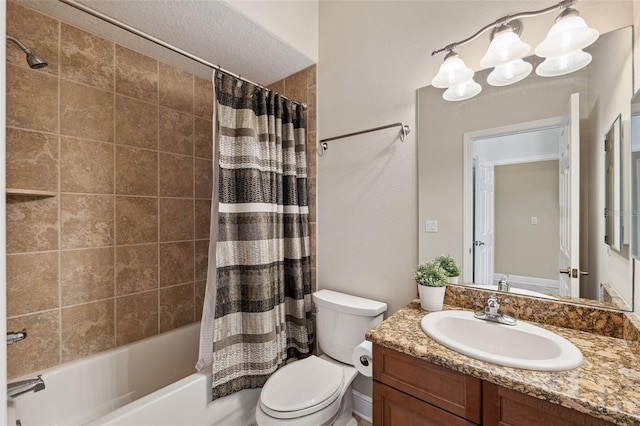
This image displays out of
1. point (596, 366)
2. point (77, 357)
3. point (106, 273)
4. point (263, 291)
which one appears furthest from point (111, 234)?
point (596, 366)

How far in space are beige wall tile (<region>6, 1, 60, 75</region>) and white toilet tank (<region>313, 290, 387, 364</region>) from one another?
200 cm

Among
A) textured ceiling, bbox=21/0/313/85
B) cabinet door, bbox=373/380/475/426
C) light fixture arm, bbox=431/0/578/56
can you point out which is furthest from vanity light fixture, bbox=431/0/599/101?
cabinet door, bbox=373/380/475/426

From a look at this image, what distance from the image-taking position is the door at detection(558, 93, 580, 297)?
1162 millimetres

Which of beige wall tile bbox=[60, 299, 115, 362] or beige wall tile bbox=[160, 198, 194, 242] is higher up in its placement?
beige wall tile bbox=[160, 198, 194, 242]

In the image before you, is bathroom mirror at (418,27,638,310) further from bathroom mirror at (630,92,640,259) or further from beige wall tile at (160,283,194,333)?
beige wall tile at (160,283,194,333)

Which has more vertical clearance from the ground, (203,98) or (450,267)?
(203,98)

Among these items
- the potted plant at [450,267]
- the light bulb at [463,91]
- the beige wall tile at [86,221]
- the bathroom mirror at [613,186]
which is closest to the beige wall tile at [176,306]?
the beige wall tile at [86,221]

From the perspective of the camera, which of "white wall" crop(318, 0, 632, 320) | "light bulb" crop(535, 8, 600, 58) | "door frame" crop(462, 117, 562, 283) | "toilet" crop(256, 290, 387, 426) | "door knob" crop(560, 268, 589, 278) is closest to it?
"light bulb" crop(535, 8, 600, 58)

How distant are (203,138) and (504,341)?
225 centimetres

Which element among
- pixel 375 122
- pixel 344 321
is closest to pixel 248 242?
pixel 344 321

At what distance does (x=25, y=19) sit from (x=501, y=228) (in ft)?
8.49

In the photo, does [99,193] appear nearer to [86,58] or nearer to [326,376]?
[86,58]

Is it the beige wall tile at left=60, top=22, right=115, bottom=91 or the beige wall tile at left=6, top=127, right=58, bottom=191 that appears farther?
the beige wall tile at left=60, top=22, right=115, bottom=91

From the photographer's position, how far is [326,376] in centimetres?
150
